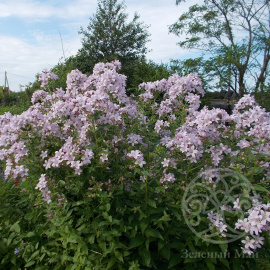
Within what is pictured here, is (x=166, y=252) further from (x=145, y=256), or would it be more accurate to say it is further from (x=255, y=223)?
(x=255, y=223)

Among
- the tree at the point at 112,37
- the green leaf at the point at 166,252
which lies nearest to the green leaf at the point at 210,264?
the green leaf at the point at 166,252

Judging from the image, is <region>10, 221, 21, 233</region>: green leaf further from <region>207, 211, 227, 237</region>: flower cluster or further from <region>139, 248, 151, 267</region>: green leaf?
<region>207, 211, 227, 237</region>: flower cluster

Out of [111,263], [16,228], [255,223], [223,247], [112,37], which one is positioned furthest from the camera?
[112,37]

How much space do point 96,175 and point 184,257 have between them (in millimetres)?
856

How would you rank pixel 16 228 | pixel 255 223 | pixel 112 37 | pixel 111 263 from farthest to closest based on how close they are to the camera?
1. pixel 112 37
2. pixel 16 228
3. pixel 111 263
4. pixel 255 223

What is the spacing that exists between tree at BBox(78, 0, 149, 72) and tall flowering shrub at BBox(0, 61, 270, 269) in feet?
38.0

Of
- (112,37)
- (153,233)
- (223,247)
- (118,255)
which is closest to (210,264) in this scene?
(223,247)

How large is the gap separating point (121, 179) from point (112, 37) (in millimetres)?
12821

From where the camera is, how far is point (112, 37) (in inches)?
556

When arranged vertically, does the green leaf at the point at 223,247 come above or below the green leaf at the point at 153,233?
below

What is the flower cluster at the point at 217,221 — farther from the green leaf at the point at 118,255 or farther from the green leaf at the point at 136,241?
the green leaf at the point at 118,255

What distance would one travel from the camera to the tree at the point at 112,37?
13.9m

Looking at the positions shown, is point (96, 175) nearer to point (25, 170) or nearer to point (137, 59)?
point (25, 170)

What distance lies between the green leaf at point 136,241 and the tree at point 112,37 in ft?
39.9
